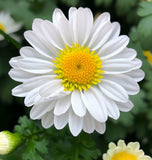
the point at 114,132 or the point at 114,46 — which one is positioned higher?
the point at 114,46

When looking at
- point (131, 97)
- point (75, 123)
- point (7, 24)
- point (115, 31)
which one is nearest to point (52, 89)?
point (75, 123)

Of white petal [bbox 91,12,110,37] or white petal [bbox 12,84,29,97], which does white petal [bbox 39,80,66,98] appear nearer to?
white petal [bbox 12,84,29,97]

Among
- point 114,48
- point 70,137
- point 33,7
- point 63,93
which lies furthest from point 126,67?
point 33,7

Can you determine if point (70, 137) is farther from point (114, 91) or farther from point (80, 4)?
point (80, 4)

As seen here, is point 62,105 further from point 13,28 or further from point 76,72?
point 13,28

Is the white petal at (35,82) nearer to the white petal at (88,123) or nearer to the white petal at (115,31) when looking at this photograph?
the white petal at (88,123)

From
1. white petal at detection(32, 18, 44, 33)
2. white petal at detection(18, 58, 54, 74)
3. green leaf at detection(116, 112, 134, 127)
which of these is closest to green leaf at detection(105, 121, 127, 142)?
green leaf at detection(116, 112, 134, 127)
